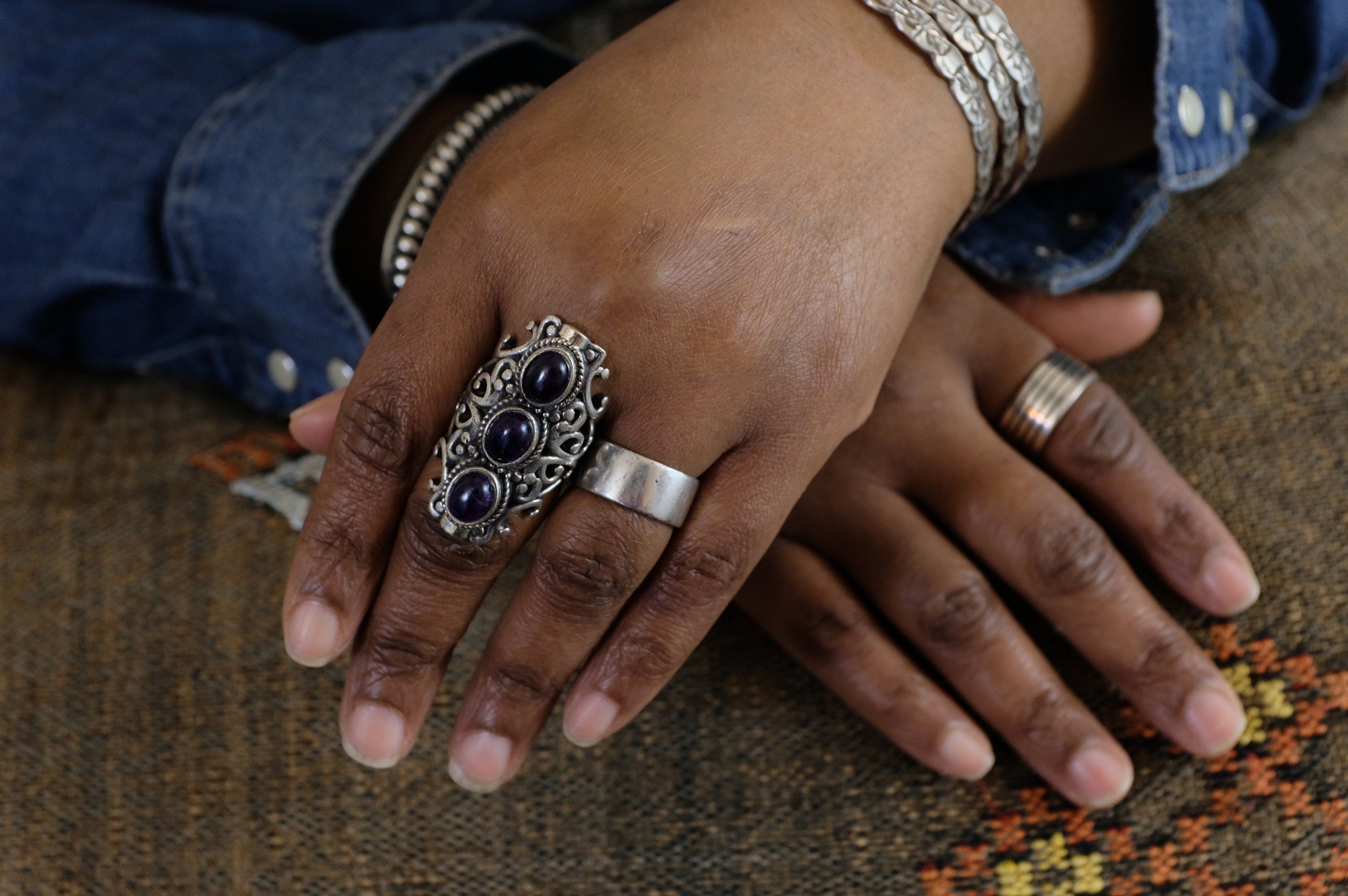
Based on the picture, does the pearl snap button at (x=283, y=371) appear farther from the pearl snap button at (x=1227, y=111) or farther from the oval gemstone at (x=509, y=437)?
the pearl snap button at (x=1227, y=111)

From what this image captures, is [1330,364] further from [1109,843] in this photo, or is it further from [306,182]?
[306,182]

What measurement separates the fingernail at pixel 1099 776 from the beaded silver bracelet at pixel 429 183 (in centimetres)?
68

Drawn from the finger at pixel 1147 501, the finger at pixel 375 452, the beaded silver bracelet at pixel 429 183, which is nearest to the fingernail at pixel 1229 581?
the finger at pixel 1147 501

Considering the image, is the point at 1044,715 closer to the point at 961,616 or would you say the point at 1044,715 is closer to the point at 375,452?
the point at 961,616

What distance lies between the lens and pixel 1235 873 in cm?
73

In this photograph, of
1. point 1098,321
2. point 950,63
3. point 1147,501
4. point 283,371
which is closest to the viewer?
point 950,63

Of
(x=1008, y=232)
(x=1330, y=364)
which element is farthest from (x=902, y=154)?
(x=1330, y=364)

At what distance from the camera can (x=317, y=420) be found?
0.76m

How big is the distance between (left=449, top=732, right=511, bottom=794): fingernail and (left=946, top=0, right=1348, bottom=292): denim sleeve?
2.04 ft

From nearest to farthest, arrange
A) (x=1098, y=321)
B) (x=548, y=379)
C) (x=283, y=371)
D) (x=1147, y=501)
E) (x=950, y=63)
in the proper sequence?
(x=548, y=379) < (x=950, y=63) < (x=1147, y=501) < (x=1098, y=321) < (x=283, y=371)

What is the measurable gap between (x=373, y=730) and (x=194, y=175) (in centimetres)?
63

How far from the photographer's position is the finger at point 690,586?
684 millimetres

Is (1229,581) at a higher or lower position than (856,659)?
higher

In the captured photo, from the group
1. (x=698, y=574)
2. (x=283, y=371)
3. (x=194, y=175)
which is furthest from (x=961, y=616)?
(x=194, y=175)
